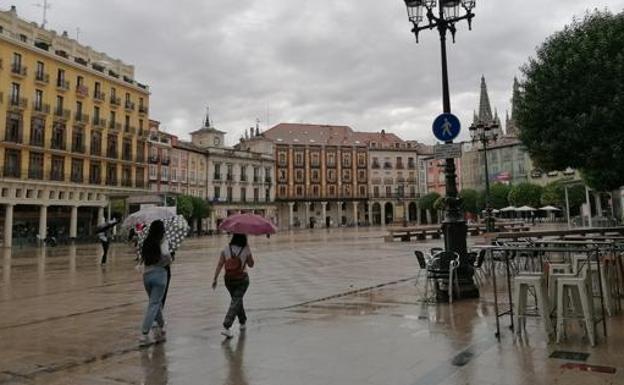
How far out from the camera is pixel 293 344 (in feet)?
19.8

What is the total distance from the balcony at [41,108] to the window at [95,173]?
23.3 ft

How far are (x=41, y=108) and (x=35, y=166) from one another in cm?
540

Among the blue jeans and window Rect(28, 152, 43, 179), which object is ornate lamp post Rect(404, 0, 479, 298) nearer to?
the blue jeans

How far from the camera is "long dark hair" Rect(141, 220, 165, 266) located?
641cm

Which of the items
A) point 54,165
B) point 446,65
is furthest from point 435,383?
point 54,165

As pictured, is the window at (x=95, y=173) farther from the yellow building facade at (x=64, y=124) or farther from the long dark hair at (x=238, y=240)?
the long dark hair at (x=238, y=240)

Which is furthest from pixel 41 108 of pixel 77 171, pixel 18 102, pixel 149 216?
pixel 149 216

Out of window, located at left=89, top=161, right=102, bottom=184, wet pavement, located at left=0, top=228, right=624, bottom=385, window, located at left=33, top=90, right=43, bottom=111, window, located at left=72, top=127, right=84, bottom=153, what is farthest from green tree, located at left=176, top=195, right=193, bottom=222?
wet pavement, located at left=0, top=228, right=624, bottom=385

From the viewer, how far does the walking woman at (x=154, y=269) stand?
21.0 feet

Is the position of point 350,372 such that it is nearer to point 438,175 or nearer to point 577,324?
point 577,324

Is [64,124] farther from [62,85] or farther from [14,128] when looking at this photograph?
[14,128]

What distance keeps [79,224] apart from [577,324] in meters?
51.6

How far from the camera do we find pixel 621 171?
603 inches

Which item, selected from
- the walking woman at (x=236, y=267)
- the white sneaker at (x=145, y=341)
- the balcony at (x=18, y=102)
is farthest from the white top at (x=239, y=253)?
the balcony at (x=18, y=102)
